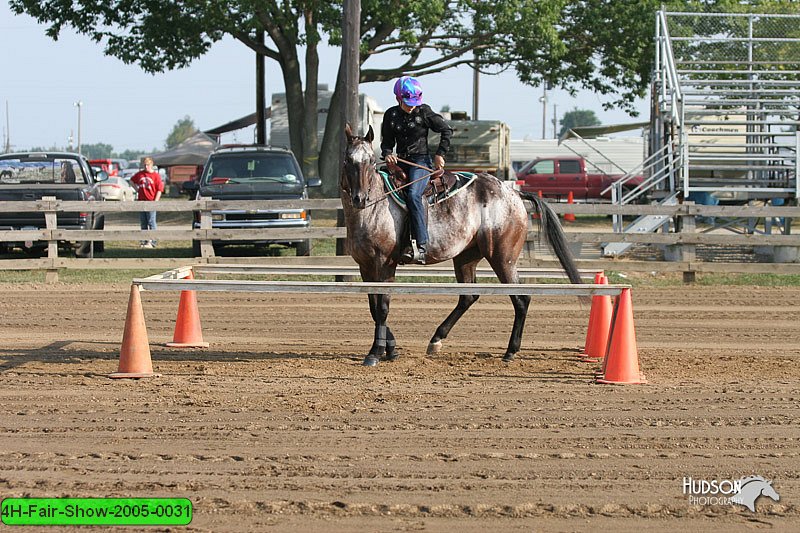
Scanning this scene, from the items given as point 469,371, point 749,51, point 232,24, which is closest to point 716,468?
point 469,371

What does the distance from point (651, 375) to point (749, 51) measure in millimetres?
19278

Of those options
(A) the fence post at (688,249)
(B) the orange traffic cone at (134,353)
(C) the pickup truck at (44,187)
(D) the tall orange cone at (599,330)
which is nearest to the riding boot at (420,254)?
(D) the tall orange cone at (599,330)

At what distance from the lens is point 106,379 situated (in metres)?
9.19

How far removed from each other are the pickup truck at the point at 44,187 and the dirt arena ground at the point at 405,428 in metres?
7.42

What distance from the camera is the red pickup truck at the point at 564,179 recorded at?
4331 cm

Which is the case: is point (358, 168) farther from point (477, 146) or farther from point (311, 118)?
point (477, 146)

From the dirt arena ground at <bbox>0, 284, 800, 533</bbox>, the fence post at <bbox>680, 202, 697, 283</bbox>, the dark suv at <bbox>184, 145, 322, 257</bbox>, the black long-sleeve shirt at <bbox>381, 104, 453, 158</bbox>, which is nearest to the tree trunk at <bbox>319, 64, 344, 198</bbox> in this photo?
the dark suv at <bbox>184, 145, 322, 257</bbox>

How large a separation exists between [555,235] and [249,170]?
1115 cm

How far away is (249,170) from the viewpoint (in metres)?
20.7

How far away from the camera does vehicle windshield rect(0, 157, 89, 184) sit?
20.5 m

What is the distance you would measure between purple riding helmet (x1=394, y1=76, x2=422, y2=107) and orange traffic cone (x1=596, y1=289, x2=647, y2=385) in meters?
2.68

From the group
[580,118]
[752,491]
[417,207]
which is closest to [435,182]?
[417,207]

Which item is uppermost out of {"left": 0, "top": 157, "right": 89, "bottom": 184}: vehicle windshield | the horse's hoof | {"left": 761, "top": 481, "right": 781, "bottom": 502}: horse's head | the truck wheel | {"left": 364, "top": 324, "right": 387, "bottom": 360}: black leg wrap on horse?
{"left": 0, "top": 157, "right": 89, "bottom": 184}: vehicle windshield

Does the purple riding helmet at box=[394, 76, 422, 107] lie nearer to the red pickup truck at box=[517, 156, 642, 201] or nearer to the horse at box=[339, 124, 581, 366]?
the horse at box=[339, 124, 581, 366]
